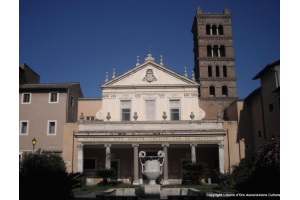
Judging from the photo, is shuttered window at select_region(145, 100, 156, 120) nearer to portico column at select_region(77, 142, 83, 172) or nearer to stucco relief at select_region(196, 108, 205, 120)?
stucco relief at select_region(196, 108, 205, 120)

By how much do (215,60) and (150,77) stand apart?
1365cm

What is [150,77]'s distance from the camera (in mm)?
31953

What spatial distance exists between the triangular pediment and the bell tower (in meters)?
8.11

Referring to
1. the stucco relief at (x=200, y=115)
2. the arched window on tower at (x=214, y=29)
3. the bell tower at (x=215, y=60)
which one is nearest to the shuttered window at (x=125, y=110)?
the stucco relief at (x=200, y=115)

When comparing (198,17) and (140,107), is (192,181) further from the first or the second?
(198,17)

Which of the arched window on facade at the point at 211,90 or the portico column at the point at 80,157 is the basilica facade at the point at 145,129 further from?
the arched window on facade at the point at 211,90

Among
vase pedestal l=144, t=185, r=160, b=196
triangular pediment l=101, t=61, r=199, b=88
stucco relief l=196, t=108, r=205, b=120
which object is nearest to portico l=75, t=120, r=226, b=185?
stucco relief l=196, t=108, r=205, b=120

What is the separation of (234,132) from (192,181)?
20.5 feet

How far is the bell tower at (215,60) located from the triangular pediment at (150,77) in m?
8.11

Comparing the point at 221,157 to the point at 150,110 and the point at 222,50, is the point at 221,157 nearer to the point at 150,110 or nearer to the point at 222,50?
the point at 150,110

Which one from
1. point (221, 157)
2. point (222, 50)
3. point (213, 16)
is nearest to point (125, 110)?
point (221, 157)

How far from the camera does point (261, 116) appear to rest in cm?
2767
